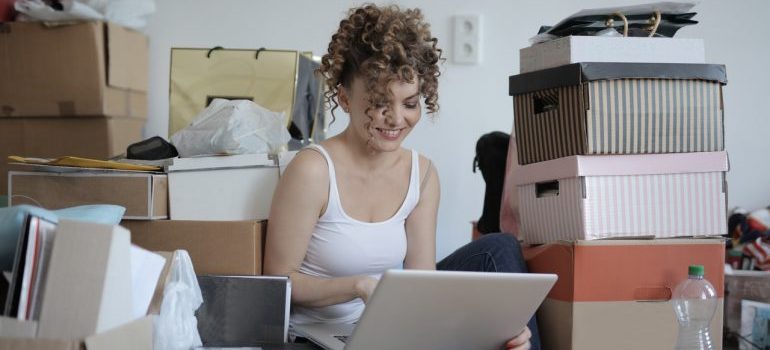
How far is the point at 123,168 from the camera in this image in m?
1.49

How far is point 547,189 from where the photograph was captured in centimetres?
167

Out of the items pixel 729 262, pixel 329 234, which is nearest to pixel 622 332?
pixel 329 234

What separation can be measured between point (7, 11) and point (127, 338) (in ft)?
5.30

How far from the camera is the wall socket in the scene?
7.98 feet

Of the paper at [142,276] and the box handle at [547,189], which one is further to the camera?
the box handle at [547,189]

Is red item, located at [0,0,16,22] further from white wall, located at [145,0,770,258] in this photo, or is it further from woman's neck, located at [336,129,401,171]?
woman's neck, located at [336,129,401,171]

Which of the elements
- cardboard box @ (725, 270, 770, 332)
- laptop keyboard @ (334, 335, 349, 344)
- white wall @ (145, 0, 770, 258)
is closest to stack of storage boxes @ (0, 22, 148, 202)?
white wall @ (145, 0, 770, 258)

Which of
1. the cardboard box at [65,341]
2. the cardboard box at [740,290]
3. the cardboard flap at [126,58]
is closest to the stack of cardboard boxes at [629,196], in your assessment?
the cardboard box at [740,290]

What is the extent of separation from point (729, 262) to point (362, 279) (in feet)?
4.17

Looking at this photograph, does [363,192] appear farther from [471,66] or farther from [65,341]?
[471,66]

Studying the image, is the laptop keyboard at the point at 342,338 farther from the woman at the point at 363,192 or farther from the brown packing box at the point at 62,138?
the brown packing box at the point at 62,138

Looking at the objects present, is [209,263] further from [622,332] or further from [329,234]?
[622,332]

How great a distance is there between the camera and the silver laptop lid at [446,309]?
1127mm

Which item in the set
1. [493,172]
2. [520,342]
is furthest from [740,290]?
[520,342]
